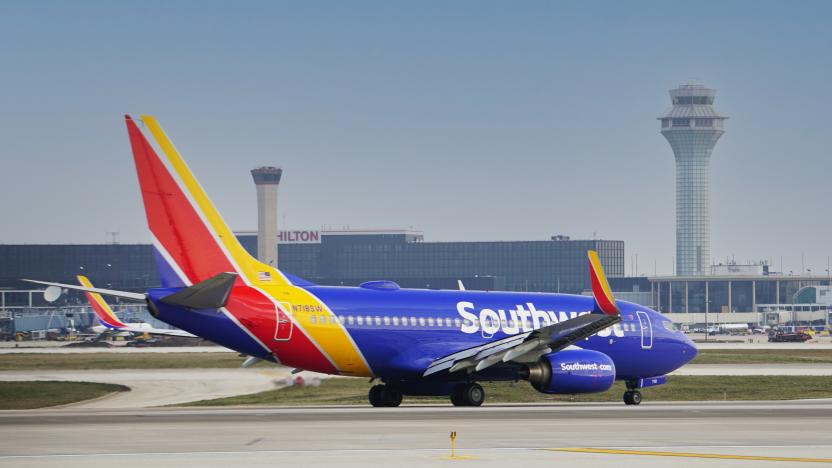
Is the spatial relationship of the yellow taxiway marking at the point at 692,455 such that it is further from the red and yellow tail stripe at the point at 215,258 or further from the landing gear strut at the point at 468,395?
the landing gear strut at the point at 468,395

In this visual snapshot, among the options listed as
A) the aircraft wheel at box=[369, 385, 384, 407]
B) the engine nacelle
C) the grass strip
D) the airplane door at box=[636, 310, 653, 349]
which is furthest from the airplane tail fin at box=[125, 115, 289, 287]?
the airplane door at box=[636, 310, 653, 349]

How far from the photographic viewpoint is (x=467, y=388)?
136 feet

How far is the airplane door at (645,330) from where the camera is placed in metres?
46.9

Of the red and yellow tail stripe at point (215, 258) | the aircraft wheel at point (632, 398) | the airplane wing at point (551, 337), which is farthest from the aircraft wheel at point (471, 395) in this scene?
the aircraft wheel at point (632, 398)

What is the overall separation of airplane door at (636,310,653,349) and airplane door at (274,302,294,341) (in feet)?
46.6

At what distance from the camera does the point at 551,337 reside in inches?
1560

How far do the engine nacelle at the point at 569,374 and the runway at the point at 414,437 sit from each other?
3.86ft

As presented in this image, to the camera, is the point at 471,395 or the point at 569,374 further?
the point at 471,395

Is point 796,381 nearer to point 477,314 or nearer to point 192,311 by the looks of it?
point 477,314

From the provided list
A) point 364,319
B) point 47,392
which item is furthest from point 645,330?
point 47,392

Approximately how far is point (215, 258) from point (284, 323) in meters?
2.90

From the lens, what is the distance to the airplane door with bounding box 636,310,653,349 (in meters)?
46.9

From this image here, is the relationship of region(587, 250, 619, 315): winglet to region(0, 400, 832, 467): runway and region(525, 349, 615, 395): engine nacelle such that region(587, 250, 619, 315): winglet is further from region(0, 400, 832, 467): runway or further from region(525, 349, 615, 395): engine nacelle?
region(0, 400, 832, 467): runway

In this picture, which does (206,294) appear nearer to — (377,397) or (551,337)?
(377,397)
